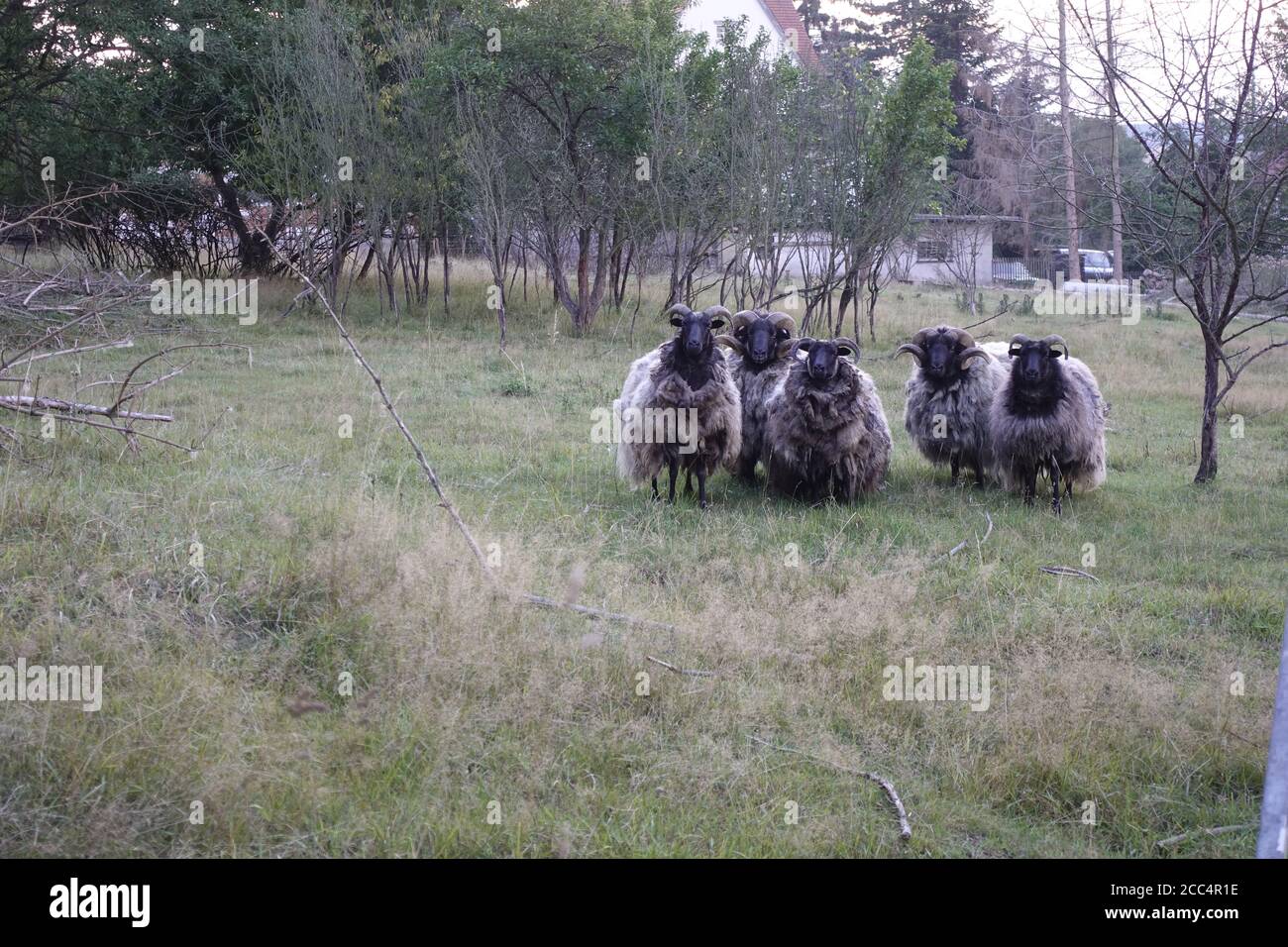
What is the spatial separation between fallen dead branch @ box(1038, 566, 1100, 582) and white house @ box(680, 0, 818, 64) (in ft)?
105

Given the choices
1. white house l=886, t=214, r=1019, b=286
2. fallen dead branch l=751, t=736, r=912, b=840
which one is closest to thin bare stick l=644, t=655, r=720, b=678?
fallen dead branch l=751, t=736, r=912, b=840

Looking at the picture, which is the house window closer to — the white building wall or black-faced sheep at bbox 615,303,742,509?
the white building wall

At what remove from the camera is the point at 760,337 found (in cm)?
1124

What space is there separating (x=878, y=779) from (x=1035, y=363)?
20.7 ft

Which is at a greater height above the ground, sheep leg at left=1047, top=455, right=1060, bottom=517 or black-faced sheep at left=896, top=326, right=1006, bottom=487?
black-faced sheep at left=896, top=326, right=1006, bottom=487

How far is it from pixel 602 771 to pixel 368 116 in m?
20.0

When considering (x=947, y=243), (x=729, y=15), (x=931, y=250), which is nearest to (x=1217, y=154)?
(x=947, y=243)

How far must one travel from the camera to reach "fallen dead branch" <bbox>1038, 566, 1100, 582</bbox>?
789 centimetres

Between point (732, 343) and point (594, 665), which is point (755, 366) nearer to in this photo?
point (732, 343)

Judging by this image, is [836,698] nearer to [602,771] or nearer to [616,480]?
[602,771]

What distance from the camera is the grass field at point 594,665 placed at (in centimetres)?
447

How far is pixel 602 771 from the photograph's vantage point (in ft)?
16.2

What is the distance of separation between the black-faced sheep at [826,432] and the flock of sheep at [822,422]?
11 millimetres

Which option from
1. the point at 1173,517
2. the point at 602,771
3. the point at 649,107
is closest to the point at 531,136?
the point at 649,107
